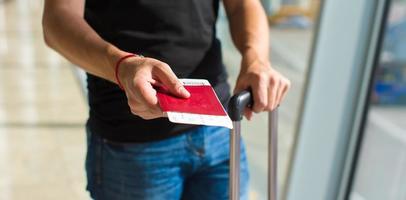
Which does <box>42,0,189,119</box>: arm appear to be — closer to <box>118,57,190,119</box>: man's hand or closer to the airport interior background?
<box>118,57,190,119</box>: man's hand

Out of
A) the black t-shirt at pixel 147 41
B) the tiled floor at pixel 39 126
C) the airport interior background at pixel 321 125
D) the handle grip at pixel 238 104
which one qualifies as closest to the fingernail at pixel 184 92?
the handle grip at pixel 238 104

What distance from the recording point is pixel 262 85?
120cm

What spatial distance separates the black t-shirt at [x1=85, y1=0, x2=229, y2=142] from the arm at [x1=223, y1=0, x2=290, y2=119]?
A: 88 millimetres

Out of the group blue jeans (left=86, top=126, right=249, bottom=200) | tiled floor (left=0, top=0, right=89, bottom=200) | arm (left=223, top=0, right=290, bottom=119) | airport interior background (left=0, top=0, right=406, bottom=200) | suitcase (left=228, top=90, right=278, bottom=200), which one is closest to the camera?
suitcase (left=228, top=90, right=278, bottom=200)

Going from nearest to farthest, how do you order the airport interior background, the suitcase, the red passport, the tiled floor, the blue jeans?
the red passport → the suitcase → the blue jeans → the airport interior background → the tiled floor

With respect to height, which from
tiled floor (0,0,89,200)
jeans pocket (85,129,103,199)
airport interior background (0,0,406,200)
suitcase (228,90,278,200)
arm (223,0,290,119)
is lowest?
tiled floor (0,0,89,200)

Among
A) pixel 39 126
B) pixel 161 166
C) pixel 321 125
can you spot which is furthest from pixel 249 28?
pixel 39 126

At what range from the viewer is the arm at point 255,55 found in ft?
3.95

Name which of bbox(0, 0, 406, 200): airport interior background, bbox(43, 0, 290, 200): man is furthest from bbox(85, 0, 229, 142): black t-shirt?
bbox(0, 0, 406, 200): airport interior background

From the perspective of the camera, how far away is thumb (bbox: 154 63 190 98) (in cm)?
100

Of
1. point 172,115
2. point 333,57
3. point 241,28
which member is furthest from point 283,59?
point 172,115

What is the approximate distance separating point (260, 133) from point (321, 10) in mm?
670

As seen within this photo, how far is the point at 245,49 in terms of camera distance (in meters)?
1.36

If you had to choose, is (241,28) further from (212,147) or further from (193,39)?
(212,147)
